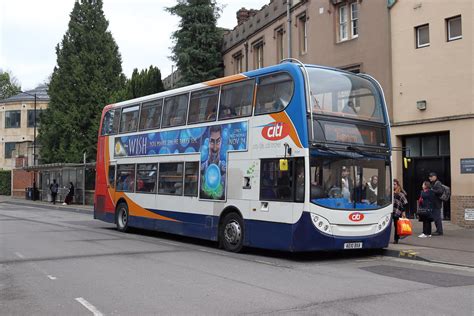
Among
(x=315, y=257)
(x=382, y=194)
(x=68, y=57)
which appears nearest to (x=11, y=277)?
(x=315, y=257)

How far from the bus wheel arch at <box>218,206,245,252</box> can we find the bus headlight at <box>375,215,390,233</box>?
3.09m

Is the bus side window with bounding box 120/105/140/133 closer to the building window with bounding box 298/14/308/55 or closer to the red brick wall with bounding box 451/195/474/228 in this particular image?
the building window with bounding box 298/14/308/55

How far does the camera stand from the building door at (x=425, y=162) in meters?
17.9

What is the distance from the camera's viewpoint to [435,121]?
17.7 meters

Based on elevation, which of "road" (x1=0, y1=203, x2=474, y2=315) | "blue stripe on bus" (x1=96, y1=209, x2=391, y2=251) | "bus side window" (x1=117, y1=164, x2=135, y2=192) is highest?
"bus side window" (x1=117, y1=164, x2=135, y2=192)

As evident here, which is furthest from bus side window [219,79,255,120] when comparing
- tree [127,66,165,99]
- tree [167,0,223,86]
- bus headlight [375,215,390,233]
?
tree [127,66,165,99]

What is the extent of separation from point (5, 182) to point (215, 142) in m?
49.3

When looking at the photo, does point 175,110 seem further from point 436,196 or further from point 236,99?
point 436,196

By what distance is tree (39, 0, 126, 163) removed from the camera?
44531mm

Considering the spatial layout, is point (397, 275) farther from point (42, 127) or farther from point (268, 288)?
point (42, 127)

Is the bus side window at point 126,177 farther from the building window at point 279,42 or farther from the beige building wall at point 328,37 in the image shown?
the building window at point 279,42

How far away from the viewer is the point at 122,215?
1778 cm

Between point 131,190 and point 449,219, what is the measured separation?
35.6 ft

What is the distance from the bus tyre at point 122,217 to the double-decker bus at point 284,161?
3.10m
